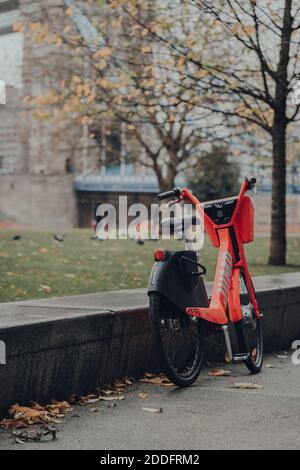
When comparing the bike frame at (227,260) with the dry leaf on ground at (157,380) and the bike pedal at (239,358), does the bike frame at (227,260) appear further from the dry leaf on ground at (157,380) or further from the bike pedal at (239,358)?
the dry leaf on ground at (157,380)

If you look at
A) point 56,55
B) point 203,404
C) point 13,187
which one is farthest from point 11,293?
point 13,187

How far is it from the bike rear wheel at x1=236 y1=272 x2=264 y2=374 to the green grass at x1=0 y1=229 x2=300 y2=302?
2.36 meters

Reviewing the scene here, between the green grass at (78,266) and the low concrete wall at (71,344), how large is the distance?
6.51ft

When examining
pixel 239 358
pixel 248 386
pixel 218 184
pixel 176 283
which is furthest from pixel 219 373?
pixel 218 184

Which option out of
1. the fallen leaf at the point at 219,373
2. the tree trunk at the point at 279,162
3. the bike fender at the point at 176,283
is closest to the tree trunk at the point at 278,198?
the tree trunk at the point at 279,162

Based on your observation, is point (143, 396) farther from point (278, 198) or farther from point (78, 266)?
point (278, 198)

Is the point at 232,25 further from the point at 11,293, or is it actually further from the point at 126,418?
the point at 126,418

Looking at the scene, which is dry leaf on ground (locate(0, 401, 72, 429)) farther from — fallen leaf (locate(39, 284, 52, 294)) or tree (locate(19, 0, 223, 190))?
tree (locate(19, 0, 223, 190))

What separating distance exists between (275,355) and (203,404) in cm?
265

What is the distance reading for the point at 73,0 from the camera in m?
24.8

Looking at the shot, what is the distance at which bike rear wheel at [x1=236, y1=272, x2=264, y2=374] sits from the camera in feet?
22.8

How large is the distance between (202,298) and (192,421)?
1476 millimetres

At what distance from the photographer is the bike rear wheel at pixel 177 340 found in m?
6.00

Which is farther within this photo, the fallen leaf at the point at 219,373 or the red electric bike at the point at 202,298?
the fallen leaf at the point at 219,373
